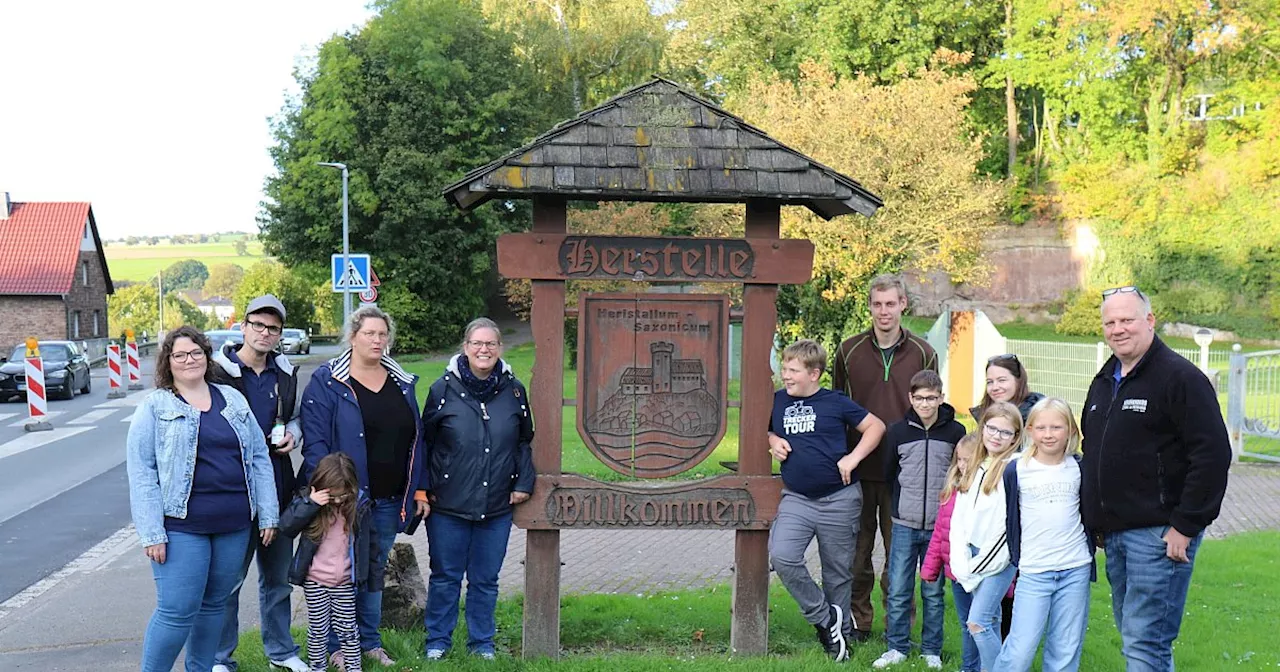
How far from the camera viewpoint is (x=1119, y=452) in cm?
458

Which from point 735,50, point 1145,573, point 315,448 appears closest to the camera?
point 1145,573

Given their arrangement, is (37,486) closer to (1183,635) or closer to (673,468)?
(673,468)

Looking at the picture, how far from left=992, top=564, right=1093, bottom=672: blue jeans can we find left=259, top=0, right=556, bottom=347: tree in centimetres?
3245

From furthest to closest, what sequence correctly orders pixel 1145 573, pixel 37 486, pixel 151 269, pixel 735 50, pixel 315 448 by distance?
pixel 151 269
pixel 735 50
pixel 37 486
pixel 315 448
pixel 1145 573

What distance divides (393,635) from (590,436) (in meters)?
1.52

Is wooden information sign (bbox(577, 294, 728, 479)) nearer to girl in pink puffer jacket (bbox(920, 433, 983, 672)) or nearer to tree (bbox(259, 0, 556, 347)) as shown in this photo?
girl in pink puffer jacket (bbox(920, 433, 983, 672))

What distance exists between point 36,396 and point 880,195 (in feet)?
50.7

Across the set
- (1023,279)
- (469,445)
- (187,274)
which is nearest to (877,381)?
(469,445)

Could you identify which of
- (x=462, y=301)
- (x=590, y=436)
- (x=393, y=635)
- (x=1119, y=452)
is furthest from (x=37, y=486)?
(x=462, y=301)

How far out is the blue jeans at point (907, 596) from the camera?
18.4ft

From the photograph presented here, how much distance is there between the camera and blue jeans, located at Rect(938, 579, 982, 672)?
17.3 feet

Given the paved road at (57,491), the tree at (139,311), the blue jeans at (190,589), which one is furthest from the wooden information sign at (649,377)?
the tree at (139,311)

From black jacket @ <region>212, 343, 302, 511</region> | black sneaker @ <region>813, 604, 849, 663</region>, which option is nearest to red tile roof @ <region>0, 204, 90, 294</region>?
black jacket @ <region>212, 343, 302, 511</region>

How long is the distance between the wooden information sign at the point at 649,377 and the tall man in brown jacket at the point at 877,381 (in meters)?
0.79
